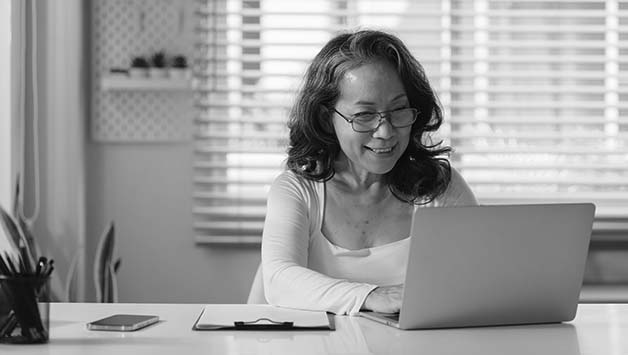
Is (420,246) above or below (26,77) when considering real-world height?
below

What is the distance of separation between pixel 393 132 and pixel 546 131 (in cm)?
172

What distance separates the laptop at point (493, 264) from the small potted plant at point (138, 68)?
2012 millimetres

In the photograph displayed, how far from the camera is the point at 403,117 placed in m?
2.11

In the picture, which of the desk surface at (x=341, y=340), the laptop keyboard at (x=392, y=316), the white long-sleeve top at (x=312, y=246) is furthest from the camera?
the white long-sleeve top at (x=312, y=246)

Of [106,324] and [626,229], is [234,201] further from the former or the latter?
[106,324]

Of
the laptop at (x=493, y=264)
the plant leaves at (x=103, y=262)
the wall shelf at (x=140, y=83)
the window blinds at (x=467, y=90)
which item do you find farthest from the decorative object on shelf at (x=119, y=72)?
the laptop at (x=493, y=264)

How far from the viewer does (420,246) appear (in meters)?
1.53

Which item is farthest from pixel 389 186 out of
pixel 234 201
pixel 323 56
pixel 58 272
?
pixel 58 272

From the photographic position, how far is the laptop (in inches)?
60.7

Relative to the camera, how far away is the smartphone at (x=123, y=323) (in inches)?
62.6

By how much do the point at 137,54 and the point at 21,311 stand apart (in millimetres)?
2174

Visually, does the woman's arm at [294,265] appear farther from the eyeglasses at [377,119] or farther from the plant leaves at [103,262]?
the plant leaves at [103,262]

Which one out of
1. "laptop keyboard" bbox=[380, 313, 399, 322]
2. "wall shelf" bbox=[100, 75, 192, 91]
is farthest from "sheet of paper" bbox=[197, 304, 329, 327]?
"wall shelf" bbox=[100, 75, 192, 91]

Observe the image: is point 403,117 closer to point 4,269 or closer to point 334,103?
point 334,103
